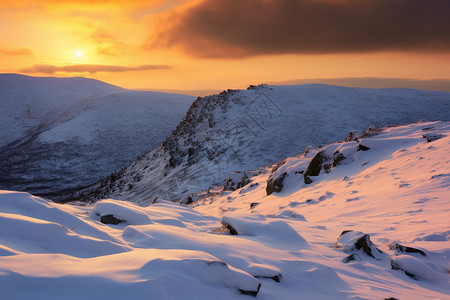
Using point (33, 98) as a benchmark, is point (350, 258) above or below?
below

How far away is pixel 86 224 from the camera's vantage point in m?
5.74

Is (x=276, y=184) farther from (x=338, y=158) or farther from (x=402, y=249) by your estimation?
(x=402, y=249)

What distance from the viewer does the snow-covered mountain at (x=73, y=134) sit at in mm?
42000

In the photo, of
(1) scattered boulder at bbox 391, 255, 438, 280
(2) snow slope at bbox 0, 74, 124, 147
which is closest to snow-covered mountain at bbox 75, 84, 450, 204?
(1) scattered boulder at bbox 391, 255, 438, 280

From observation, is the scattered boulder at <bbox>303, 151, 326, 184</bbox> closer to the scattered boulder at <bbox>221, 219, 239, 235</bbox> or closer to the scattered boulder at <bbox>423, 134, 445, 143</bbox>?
the scattered boulder at <bbox>423, 134, 445, 143</bbox>

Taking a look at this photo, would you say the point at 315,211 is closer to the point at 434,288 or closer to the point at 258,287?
the point at 434,288

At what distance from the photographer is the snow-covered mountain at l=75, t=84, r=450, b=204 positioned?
27.8 meters

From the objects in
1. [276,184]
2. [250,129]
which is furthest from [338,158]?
[250,129]

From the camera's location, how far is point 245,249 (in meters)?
5.30

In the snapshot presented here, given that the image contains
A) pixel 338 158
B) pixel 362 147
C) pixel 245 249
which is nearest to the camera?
pixel 245 249

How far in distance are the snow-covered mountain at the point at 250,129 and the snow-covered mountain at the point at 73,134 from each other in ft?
31.3

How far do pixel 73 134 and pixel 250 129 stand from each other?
34002 millimetres

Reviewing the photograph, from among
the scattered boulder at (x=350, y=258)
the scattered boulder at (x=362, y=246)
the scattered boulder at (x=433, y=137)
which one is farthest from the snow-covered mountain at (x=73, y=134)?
the scattered boulder at (x=350, y=258)

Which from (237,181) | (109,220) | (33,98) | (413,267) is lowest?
(237,181)
